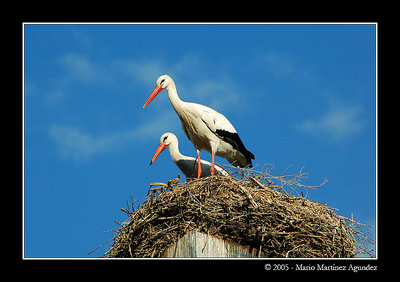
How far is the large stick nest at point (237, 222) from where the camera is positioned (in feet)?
15.8

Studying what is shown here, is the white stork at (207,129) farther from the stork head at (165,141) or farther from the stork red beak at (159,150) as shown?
the stork red beak at (159,150)

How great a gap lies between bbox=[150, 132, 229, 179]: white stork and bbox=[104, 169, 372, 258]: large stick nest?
79.0 inches

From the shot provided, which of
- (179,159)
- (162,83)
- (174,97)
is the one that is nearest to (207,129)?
(174,97)

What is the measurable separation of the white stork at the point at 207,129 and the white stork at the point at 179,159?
255 mm

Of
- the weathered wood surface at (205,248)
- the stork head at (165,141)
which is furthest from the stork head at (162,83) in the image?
the weathered wood surface at (205,248)

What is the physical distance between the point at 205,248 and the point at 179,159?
325 centimetres

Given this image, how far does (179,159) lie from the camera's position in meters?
7.75

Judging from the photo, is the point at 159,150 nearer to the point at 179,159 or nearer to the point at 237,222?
the point at 179,159

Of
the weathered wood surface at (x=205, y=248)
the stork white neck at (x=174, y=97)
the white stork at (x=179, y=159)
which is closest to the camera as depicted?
the weathered wood surface at (x=205, y=248)

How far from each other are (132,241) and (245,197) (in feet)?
3.75

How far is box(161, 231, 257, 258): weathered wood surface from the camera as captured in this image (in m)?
4.56

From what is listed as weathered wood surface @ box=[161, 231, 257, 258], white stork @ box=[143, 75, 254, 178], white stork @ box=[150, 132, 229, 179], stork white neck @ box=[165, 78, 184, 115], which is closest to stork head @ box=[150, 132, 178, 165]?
white stork @ box=[150, 132, 229, 179]
